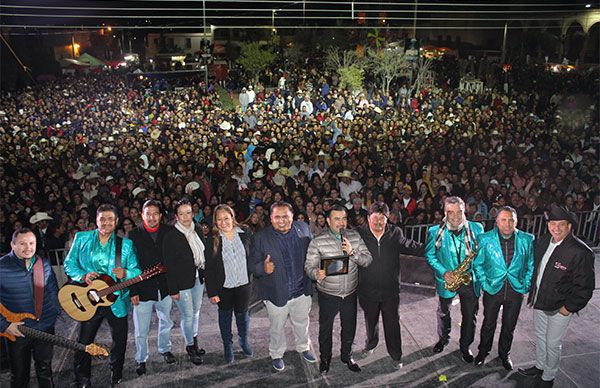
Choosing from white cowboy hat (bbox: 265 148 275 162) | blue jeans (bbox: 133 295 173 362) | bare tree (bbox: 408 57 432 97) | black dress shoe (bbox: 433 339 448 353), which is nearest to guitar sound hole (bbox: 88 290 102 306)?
blue jeans (bbox: 133 295 173 362)

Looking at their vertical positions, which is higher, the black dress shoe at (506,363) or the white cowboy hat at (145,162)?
the white cowboy hat at (145,162)

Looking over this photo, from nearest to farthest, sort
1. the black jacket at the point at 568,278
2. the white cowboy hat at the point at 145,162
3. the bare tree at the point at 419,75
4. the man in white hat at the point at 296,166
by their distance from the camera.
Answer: the black jacket at the point at 568,278
the man in white hat at the point at 296,166
the white cowboy hat at the point at 145,162
the bare tree at the point at 419,75

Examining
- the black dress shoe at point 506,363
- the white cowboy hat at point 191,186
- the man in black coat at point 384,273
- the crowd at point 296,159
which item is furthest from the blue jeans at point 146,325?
the white cowboy hat at point 191,186

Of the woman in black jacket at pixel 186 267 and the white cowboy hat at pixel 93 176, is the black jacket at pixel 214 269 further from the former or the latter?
the white cowboy hat at pixel 93 176

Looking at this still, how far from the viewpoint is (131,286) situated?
4742 mm

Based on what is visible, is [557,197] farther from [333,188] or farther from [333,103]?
[333,103]

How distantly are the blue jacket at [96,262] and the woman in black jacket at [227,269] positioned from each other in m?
0.72

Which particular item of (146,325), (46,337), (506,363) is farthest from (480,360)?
(46,337)

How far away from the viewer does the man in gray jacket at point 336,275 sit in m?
4.69

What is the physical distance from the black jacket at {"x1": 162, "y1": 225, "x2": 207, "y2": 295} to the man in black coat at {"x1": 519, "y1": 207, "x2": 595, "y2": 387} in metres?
3.18

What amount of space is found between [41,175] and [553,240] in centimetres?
967

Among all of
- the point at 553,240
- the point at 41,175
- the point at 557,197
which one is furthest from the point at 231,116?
the point at 553,240

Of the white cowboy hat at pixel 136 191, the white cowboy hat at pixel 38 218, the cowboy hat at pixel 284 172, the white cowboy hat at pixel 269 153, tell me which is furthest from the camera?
the white cowboy hat at pixel 269 153

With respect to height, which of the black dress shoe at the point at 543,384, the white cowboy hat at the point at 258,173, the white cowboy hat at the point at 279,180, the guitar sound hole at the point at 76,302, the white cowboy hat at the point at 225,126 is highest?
the white cowboy hat at the point at 225,126
